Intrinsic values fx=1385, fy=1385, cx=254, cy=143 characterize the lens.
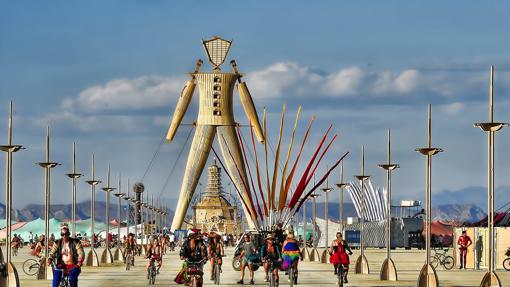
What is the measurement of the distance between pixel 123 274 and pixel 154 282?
433 inches

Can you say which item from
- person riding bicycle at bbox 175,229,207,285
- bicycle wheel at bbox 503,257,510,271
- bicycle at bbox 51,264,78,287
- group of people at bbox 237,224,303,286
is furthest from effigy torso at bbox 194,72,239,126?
bicycle at bbox 51,264,78,287

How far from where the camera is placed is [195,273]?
38.2m

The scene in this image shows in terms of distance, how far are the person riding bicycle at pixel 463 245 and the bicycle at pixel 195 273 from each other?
1303 inches

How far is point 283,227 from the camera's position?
47562mm

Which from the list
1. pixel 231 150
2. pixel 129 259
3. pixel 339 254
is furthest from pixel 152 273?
pixel 231 150

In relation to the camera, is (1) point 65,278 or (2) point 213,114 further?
(2) point 213,114

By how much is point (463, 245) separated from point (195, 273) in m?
34.7

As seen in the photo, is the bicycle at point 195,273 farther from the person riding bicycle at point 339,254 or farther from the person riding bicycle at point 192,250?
the person riding bicycle at point 339,254

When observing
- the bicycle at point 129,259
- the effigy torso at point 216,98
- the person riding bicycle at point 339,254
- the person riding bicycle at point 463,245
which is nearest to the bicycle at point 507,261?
the person riding bicycle at point 463,245

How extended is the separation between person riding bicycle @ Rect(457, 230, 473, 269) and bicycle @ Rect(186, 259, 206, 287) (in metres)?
33.1

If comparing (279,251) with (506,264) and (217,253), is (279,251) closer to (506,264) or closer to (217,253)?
(217,253)

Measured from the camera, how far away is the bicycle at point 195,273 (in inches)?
1503

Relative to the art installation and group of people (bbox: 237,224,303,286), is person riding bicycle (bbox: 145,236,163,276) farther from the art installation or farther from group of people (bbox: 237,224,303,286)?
the art installation

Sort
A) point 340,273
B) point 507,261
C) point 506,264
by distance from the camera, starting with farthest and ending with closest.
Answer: point 506,264
point 507,261
point 340,273
